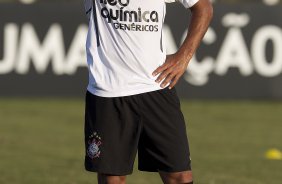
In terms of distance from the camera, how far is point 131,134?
255 inches

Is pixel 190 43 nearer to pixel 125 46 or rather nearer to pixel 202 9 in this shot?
pixel 202 9

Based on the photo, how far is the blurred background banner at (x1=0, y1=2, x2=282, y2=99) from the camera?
18.2 m

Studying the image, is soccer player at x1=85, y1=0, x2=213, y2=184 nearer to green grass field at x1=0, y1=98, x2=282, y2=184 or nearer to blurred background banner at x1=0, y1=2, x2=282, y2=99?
green grass field at x1=0, y1=98, x2=282, y2=184

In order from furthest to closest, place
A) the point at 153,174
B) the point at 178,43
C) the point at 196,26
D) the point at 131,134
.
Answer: the point at 178,43 < the point at 153,174 < the point at 131,134 < the point at 196,26

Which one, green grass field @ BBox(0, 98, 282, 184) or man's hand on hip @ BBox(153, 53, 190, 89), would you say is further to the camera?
green grass field @ BBox(0, 98, 282, 184)

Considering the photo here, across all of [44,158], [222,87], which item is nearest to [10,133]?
[44,158]

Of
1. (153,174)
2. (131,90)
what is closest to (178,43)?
(153,174)

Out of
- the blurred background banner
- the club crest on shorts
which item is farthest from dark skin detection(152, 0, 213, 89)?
the blurred background banner

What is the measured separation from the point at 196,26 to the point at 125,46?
18.6 inches

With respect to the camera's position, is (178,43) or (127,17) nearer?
(127,17)

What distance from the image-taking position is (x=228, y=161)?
11766 mm

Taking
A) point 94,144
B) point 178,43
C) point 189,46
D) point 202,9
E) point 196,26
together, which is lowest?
point 178,43

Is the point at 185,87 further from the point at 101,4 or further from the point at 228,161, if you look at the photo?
the point at 101,4

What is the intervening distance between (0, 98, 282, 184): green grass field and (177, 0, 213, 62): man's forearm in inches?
152
